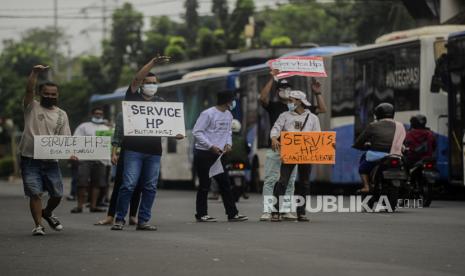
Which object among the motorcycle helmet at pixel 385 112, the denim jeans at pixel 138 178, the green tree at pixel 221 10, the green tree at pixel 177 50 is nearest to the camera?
the denim jeans at pixel 138 178

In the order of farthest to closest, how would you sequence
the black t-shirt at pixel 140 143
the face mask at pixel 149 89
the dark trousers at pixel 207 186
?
the dark trousers at pixel 207 186
the face mask at pixel 149 89
the black t-shirt at pixel 140 143

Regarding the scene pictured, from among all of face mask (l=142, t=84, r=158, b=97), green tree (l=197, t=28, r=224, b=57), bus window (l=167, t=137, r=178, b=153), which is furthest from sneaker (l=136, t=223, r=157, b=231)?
green tree (l=197, t=28, r=224, b=57)

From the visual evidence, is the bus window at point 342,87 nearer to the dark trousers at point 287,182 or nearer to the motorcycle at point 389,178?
the motorcycle at point 389,178

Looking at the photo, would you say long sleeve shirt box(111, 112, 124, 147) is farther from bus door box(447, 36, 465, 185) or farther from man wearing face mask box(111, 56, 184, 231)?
bus door box(447, 36, 465, 185)

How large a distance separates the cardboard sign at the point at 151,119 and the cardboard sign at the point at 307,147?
4.92 ft

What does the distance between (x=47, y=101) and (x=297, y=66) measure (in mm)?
4173

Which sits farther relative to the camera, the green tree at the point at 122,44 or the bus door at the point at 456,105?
the green tree at the point at 122,44

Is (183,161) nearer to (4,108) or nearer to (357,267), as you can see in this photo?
(357,267)

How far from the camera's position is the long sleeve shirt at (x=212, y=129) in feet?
54.8

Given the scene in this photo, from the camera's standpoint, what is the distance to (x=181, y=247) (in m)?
12.1

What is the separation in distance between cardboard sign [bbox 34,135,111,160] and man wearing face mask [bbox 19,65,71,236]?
4.3 inches

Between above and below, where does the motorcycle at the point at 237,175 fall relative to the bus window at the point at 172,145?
below

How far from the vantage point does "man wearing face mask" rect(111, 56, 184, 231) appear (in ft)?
48.3

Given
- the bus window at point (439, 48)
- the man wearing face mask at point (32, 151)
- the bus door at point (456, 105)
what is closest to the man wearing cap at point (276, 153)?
the man wearing face mask at point (32, 151)
